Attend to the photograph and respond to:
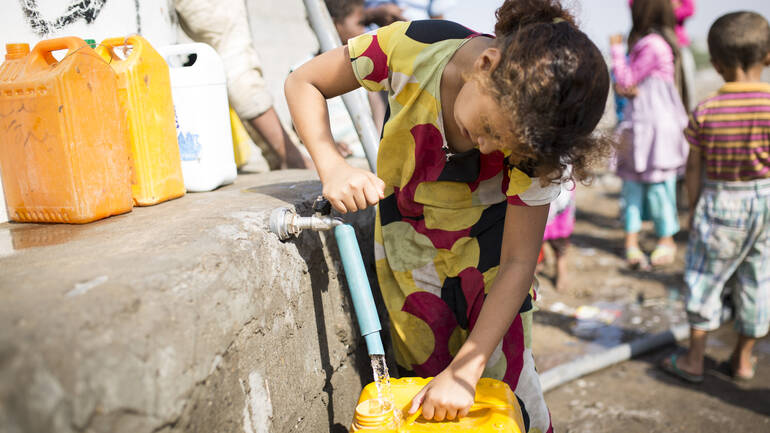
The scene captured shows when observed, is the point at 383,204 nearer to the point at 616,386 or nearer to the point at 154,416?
the point at 154,416

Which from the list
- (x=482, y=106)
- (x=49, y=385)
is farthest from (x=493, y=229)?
(x=49, y=385)

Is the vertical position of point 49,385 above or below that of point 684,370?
above

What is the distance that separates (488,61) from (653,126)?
3484 millimetres

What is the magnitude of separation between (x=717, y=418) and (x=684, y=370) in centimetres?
33

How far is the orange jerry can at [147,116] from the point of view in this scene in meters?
1.64

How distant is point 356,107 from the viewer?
2035 millimetres

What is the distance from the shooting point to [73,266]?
3.37 ft

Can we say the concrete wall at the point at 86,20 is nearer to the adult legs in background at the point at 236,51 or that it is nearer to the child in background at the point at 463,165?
the adult legs in background at the point at 236,51

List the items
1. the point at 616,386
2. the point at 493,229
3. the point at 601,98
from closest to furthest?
the point at 601,98, the point at 493,229, the point at 616,386

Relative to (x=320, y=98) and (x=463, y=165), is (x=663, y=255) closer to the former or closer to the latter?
(x=463, y=165)

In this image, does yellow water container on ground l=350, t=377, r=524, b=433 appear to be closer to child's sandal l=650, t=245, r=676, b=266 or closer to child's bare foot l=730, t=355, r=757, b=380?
child's bare foot l=730, t=355, r=757, b=380

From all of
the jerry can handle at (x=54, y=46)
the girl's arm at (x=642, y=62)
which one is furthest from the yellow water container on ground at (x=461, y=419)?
the girl's arm at (x=642, y=62)

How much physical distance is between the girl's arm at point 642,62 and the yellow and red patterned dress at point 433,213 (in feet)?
10.7

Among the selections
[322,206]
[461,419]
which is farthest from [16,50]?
A: [461,419]
